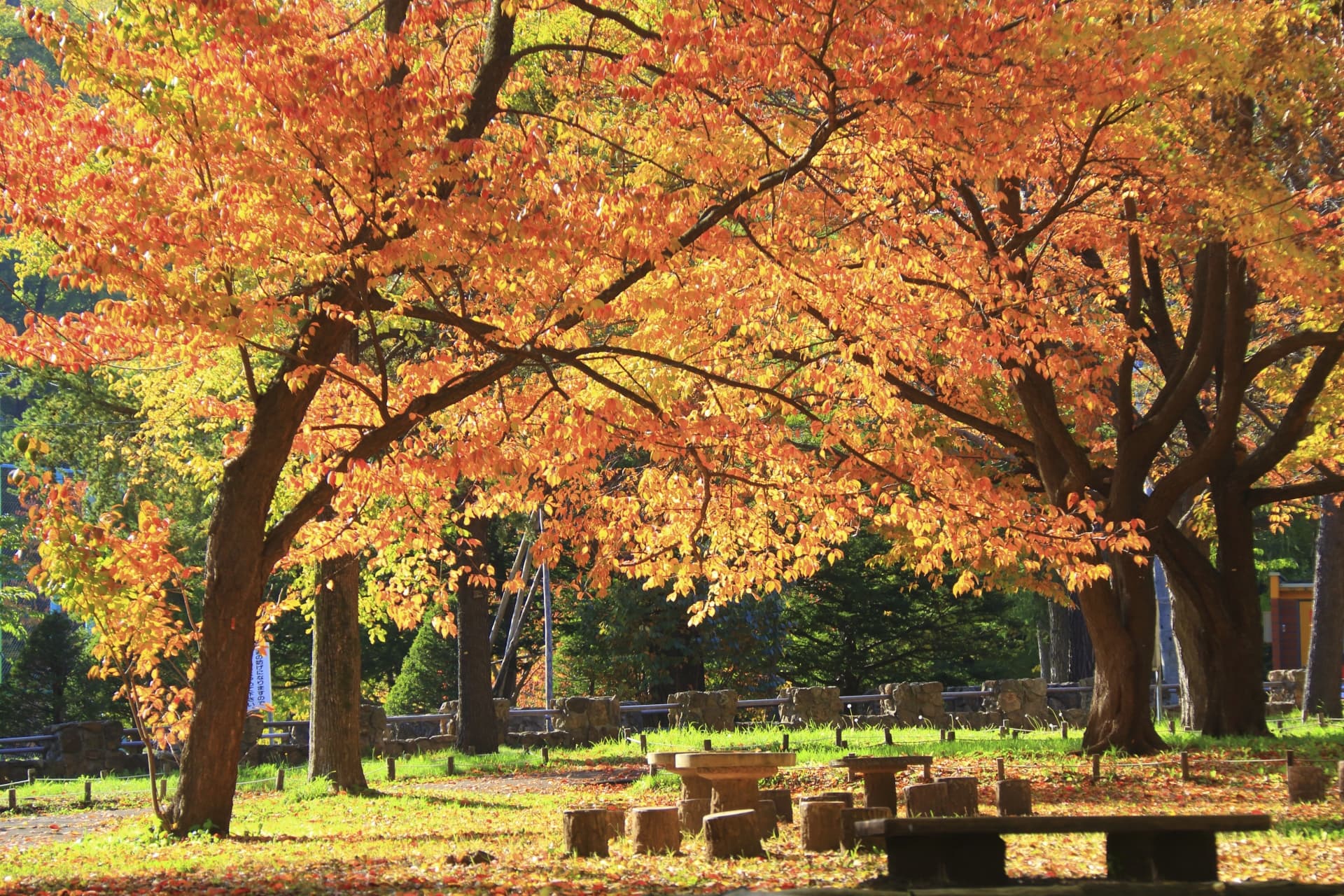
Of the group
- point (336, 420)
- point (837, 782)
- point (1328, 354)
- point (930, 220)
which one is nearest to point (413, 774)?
point (837, 782)

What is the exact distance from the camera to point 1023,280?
54.2 feet

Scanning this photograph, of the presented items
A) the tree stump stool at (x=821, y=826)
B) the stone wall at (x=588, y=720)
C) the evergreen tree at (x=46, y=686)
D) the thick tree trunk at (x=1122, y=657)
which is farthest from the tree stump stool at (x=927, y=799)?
the evergreen tree at (x=46, y=686)

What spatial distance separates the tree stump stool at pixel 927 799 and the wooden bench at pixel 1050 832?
3.52m

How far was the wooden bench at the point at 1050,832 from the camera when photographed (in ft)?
21.5

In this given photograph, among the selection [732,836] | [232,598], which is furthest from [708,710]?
[732,836]

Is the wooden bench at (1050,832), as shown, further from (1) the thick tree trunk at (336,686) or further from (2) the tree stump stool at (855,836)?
(1) the thick tree trunk at (336,686)

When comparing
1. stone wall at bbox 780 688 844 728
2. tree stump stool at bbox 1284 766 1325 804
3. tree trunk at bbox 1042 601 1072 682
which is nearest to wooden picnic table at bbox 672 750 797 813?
Answer: tree stump stool at bbox 1284 766 1325 804

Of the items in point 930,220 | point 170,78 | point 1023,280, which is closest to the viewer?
point 170,78

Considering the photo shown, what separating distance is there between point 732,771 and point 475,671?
1433 centimetres

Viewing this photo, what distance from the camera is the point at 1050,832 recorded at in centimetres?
660

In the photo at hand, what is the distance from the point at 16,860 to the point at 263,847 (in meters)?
2.26

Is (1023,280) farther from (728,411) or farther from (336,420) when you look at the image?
(336,420)

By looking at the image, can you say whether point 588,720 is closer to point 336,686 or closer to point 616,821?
point 336,686

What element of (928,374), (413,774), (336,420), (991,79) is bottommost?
(413,774)
